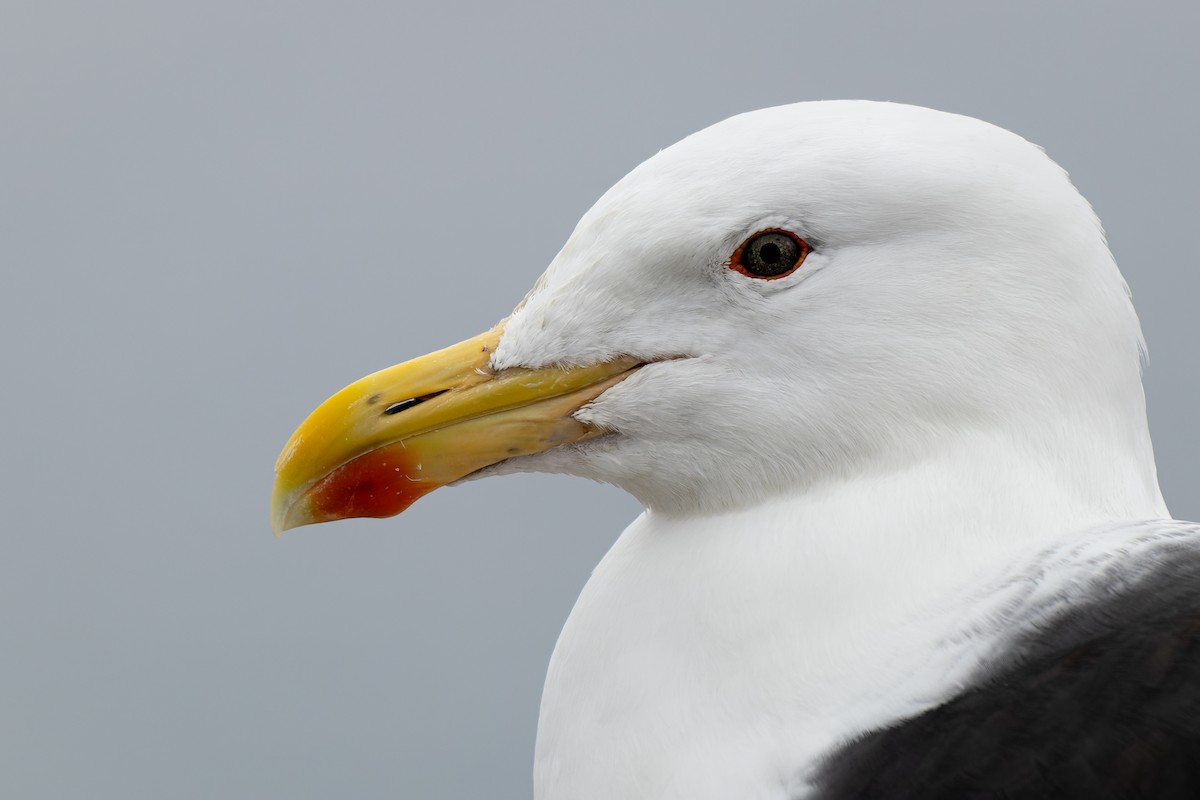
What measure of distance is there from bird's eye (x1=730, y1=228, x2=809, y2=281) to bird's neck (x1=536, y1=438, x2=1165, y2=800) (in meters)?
0.30

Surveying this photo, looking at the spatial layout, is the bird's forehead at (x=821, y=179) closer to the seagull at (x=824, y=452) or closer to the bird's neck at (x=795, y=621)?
the seagull at (x=824, y=452)

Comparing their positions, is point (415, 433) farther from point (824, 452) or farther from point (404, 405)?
point (824, 452)

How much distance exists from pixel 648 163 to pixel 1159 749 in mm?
995

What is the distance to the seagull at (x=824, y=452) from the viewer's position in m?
1.86

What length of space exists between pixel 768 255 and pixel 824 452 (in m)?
0.27

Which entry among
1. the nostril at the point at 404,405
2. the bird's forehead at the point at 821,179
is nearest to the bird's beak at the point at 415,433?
the nostril at the point at 404,405

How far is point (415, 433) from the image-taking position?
214 cm

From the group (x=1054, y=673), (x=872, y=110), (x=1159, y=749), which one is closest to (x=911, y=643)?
(x=1054, y=673)

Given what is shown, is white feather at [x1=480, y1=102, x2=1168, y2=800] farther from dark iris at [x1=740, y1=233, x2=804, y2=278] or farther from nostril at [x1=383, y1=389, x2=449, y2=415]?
nostril at [x1=383, y1=389, x2=449, y2=415]

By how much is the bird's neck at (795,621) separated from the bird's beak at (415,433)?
0.29 meters

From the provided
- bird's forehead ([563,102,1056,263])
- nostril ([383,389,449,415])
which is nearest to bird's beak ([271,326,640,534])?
nostril ([383,389,449,415])

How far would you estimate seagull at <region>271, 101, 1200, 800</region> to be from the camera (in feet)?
6.09

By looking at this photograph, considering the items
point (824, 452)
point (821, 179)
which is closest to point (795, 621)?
point (824, 452)

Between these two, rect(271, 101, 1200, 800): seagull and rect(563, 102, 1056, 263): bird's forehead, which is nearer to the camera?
rect(271, 101, 1200, 800): seagull
